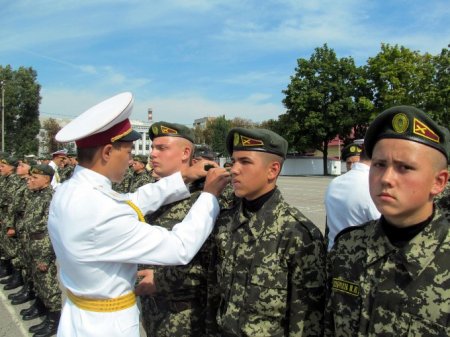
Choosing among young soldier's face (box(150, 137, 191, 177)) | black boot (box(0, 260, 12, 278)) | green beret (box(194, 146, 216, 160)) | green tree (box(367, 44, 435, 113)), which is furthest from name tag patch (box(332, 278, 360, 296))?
green tree (box(367, 44, 435, 113))

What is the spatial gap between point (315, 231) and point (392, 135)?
0.75 m

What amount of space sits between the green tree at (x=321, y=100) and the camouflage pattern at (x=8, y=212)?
34720 millimetres

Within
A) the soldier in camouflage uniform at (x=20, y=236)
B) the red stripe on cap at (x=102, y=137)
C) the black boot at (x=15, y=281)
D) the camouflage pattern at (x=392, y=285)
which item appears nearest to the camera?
the camouflage pattern at (x=392, y=285)

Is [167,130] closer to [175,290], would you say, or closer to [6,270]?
[175,290]

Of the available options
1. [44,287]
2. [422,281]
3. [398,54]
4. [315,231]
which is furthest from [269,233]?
[398,54]

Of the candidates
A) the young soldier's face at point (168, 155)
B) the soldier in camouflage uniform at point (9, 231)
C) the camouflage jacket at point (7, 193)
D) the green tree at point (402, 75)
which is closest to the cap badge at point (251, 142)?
the young soldier's face at point (168, 155)

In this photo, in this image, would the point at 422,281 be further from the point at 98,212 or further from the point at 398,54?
the point at 398,54

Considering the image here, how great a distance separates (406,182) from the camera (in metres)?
1.58

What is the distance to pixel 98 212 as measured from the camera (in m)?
2.10

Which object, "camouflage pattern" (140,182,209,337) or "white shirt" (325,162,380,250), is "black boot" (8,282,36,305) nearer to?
"camouflage pattern" (140,182,209,337)

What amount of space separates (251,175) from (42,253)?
429cm

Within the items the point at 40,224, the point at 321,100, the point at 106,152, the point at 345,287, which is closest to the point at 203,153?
the point at 40,224

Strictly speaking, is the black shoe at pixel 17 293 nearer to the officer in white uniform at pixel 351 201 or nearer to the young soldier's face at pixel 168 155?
the young soldier's face at pixel 168 155

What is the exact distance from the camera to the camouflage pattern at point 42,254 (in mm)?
5359
